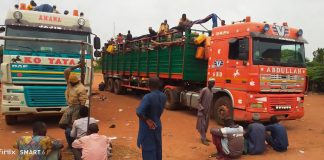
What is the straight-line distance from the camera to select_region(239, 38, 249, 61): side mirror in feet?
26.2

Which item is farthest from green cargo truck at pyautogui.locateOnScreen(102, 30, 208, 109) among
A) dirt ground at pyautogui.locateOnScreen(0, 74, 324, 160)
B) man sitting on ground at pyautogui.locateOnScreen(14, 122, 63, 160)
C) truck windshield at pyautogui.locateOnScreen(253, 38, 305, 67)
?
man sitting on ground at pyautogui.locateOnScreen(14, 122, 63, 160)

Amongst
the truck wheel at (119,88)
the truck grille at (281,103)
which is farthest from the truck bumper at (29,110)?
the truck wheel at (119,88)

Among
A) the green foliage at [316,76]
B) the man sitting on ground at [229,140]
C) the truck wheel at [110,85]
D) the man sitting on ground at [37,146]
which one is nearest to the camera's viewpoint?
the man sitting on ground at [37,146]

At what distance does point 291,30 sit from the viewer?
8.62 meters

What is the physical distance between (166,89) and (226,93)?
122 inches

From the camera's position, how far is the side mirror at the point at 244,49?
8.00 m

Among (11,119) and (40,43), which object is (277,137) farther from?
(11,119)

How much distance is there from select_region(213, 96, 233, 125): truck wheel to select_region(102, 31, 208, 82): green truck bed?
1436mm

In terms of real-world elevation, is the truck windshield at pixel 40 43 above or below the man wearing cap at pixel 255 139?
above

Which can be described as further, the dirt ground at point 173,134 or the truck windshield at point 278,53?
the truck windshield at point 278,53

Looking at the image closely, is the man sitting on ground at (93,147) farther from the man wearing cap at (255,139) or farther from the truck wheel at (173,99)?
the truck wheel at (173,99)

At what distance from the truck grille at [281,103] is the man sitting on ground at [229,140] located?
269cm

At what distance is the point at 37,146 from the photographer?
153 inches

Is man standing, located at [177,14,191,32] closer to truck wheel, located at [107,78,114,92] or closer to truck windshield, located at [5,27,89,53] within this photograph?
truck windshield, located at [5,27,89,53]
